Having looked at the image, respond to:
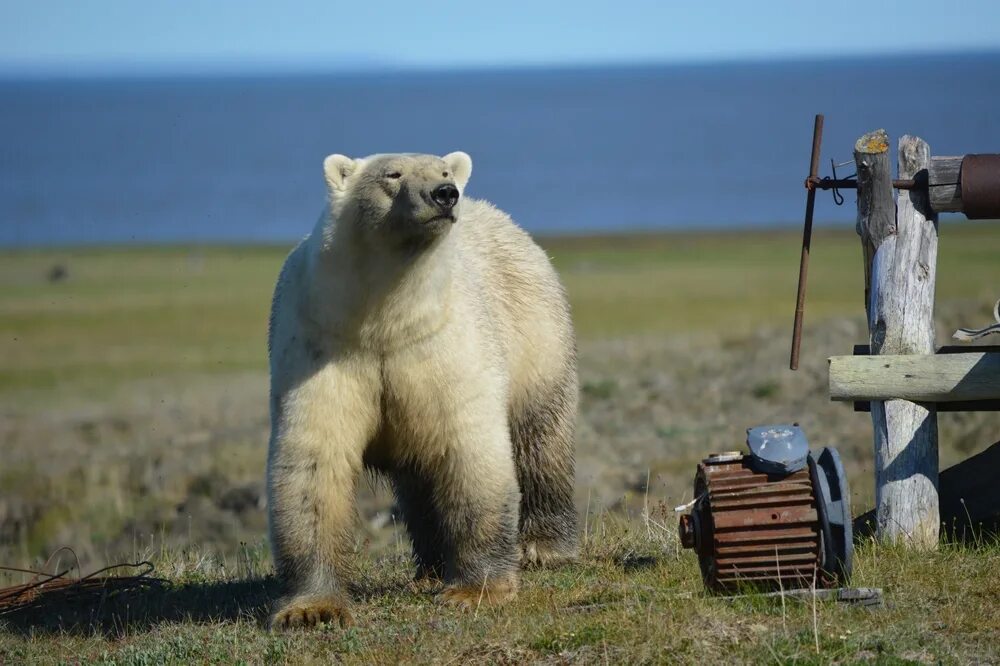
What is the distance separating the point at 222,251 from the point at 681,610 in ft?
162

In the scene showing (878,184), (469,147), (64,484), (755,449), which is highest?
(469,147)

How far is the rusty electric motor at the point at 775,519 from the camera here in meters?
6.56

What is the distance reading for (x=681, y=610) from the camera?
6590 millimetres

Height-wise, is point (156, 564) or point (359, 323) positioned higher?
point (359, 323)

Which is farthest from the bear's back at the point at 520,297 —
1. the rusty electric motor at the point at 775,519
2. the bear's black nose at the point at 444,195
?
the rusty electric motor at the point at 775,519

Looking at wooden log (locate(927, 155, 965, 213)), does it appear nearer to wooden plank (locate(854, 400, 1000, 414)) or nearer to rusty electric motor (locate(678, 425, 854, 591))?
wooden plank (locate(854, 400, 1000, 414))

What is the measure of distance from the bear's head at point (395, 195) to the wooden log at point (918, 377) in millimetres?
2470

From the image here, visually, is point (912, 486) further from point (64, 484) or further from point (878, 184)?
point (64, 484)

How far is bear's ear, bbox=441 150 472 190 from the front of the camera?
301 inches

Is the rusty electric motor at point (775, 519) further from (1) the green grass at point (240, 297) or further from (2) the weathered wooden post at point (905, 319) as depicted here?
(1) the green grass at point (240, 297)

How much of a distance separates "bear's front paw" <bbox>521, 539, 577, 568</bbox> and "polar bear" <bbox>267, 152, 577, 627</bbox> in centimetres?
121

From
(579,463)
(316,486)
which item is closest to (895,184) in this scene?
(316,486)

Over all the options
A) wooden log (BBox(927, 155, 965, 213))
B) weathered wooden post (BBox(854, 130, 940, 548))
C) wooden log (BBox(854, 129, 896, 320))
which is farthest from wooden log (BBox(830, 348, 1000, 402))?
wooden log (BBox(927, 155, 965, 213))

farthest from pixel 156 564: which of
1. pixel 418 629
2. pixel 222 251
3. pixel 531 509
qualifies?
pixel 222 251
